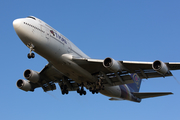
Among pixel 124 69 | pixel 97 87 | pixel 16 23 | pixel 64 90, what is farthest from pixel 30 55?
pixel 124 69

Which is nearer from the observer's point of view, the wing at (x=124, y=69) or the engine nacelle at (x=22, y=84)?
the wing at (x=124, y=69)

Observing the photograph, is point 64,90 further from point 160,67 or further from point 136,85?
point 136,85

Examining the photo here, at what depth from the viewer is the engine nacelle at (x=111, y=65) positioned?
80.2 feet

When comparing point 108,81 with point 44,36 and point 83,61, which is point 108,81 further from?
point 44,36

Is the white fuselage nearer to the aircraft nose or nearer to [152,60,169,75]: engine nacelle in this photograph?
the aircraft nose

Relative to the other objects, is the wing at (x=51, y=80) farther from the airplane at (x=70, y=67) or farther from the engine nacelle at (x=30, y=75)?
the engine nacelle at (x=30, y=75)

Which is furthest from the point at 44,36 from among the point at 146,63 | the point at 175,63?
the point at 175,63

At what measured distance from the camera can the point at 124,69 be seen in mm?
26141

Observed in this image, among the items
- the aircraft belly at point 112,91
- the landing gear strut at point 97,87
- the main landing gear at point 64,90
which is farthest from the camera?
the aircraft belly at point 112,91

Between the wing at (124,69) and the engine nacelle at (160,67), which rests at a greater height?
the wing at (124,69)

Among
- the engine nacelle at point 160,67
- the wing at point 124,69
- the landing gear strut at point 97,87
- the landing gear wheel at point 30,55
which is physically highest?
the wing at point 124,69

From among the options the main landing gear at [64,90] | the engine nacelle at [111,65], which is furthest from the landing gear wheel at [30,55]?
the main landing gear at [64,90]

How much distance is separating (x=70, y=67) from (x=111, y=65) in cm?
403

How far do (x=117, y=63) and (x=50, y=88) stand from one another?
10.6m
